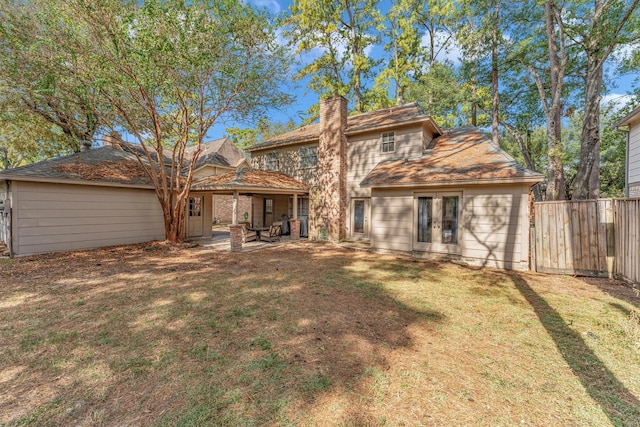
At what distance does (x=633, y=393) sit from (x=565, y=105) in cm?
2131

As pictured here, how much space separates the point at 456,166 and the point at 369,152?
13.3 ft

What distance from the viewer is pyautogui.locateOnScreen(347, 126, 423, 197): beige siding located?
10.9 metres

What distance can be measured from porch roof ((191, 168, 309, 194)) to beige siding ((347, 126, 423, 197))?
252 cm

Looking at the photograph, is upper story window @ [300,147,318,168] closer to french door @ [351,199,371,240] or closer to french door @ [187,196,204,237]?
french door @ [351,199,371,240]

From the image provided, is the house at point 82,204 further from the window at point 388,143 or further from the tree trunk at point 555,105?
the tree trunk at point 555,105

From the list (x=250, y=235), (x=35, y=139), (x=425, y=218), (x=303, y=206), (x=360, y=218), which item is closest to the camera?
(x=425, y=218)

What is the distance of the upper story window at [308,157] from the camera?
1333 cm

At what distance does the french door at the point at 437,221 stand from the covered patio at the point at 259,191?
5.78 meters

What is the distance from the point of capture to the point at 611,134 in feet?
54.8

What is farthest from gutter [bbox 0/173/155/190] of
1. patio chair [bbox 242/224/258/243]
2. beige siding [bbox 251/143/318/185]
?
beige siding [bbox 251/143/318/185]

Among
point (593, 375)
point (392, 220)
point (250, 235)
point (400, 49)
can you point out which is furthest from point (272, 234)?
point (400, 49)

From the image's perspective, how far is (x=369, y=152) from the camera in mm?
12023

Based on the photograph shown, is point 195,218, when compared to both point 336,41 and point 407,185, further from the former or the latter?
point 336,41

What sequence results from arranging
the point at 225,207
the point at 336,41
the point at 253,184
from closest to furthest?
1. the point at 253,184
2. the point at 336,41
3. the point at 225,207
